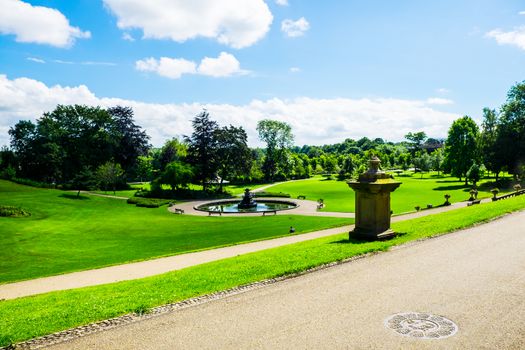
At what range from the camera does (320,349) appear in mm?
5680

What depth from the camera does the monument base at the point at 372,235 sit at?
42.1ft

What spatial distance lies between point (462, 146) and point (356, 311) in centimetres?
6859

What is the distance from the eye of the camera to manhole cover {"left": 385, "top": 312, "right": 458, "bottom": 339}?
19.6 feet

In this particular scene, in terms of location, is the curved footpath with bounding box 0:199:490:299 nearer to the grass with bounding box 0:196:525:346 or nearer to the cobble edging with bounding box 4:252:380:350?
the grass with bounding box 0:196:525:346

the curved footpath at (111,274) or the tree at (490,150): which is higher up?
the tree at (490,150)

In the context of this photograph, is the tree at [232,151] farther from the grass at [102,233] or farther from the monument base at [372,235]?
the monument base at [372,235]

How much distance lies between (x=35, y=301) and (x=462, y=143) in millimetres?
71338

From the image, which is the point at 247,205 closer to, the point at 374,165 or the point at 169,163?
the point at 169,163

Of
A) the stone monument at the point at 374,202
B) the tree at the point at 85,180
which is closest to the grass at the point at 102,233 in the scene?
the tree at the point at 85,180

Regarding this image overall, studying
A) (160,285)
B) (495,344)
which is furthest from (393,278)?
(160,285)

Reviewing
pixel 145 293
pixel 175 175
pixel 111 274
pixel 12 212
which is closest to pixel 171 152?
pixel 175 175

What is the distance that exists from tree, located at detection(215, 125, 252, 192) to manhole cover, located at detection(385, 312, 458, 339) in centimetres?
6068

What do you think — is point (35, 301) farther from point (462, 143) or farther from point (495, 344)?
point (462, 143)

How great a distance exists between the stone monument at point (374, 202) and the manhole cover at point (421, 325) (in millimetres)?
6266
